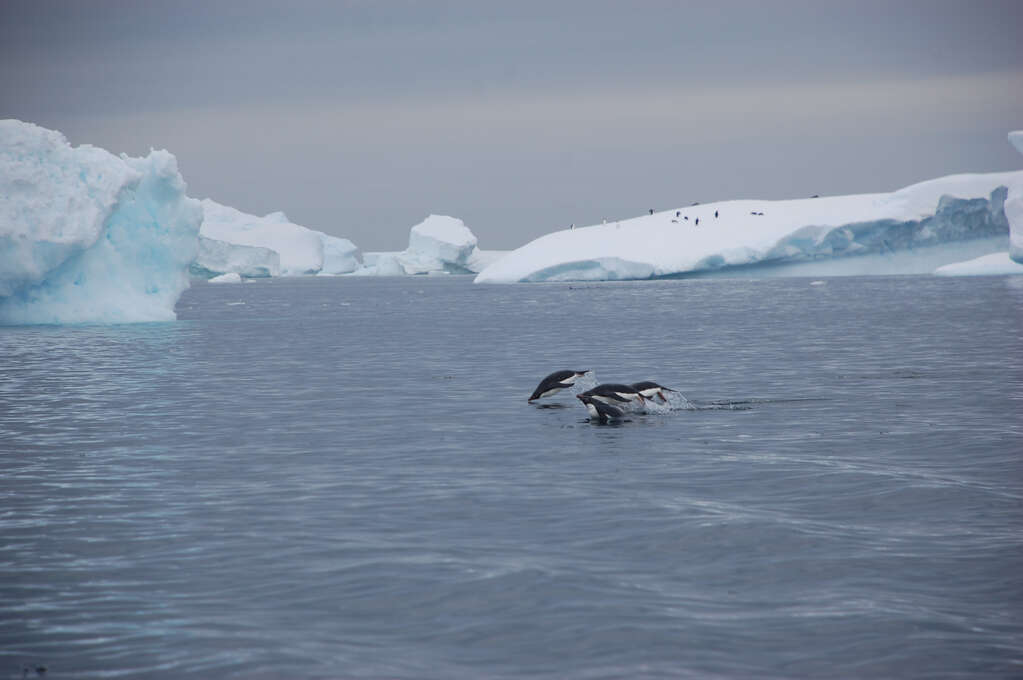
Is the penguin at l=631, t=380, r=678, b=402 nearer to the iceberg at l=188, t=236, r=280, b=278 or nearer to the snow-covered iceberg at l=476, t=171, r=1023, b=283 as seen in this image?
the snow-covered iceberg at l=476, t=171, r=1023, b=283

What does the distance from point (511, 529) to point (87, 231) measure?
30380mm

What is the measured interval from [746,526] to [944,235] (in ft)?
243

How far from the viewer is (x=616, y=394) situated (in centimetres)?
1555

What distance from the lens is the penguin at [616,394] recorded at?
50.9 feet

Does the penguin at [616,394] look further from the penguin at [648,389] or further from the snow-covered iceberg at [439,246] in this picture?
the snow-covered iceberg at [439,246]

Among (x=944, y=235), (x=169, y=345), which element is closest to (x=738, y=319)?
(x=169, y=345)

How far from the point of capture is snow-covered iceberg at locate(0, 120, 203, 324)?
34.6 metres

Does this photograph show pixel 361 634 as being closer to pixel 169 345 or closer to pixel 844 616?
pixel 844 616

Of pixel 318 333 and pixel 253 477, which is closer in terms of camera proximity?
pixel 253 477

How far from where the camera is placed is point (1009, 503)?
932 cm

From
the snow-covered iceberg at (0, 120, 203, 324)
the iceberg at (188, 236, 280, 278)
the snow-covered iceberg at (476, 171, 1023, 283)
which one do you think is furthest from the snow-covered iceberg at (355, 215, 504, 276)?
the snow-covered iceberg at (0, 120, 203, 324)

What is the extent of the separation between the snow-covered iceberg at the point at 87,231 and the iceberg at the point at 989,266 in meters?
57.6

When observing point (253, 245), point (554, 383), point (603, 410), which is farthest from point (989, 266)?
point (253, 245)

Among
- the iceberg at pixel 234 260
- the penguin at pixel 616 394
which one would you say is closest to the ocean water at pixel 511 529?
the penguin at pixel 616 394
